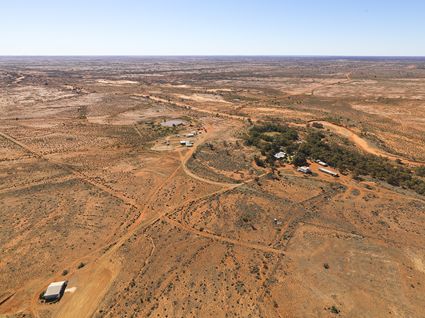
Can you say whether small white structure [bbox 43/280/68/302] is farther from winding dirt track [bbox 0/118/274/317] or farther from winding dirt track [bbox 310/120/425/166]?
winding dirt track [bbox 310/120/425/166]

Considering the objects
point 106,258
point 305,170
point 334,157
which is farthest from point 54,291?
point 334,157

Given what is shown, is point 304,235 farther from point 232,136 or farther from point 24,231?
point 232,136

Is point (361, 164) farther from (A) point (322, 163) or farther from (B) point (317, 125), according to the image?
(B) point (317, 125)

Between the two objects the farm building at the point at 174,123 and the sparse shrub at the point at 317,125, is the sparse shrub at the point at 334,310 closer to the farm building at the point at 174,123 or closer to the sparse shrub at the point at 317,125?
the sparse shrub at the point at 317,125

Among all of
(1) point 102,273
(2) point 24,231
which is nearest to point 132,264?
(1) point 102,273

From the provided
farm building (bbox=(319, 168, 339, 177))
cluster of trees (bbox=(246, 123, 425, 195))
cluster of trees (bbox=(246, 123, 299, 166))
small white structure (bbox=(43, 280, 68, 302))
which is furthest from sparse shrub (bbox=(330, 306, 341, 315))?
cluster of trees (bbox=(246, 123, 299, 166))
